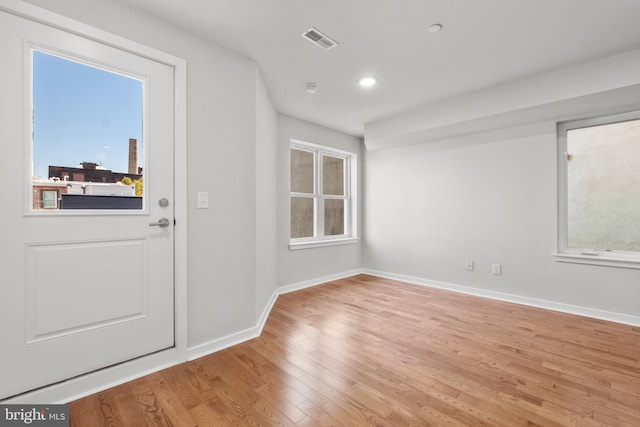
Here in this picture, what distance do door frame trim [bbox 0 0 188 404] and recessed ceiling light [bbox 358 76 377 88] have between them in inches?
65.1

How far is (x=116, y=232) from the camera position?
182 centimetres

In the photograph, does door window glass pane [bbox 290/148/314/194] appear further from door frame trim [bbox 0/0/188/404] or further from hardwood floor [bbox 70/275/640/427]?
door frame trim [bbox 0/0/188/404]

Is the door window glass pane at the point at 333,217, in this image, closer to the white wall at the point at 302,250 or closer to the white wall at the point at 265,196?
the white wall at the point at 302,250

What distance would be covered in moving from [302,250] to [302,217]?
51cm

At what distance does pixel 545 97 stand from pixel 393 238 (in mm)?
2587

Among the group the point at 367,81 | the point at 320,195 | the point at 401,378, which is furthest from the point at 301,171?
the point at 401,378

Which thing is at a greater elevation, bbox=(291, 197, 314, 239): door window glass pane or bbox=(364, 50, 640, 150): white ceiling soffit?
bbox=(364, 50, 640, 150): white ceiling soffit

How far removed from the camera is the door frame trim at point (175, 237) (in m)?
1.56

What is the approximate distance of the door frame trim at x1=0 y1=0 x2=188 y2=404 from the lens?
1.56m

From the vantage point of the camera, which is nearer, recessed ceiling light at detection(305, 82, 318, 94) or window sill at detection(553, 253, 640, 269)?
window sill at detection(553, 253, 640, 269)

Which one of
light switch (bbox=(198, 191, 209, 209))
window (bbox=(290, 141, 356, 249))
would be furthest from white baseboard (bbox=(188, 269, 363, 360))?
window (bbox=(290, 141, 356, 249))

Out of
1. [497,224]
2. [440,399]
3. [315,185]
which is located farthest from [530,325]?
[315,185]

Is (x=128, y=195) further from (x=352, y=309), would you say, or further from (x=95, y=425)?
(x=352, y=309)

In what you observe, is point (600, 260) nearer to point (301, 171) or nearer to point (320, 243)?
point (320, 243)
